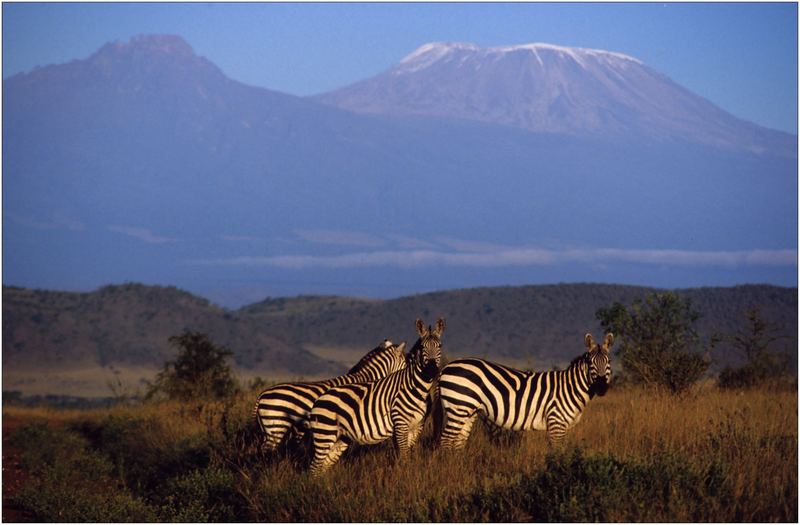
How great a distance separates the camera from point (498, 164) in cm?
17912

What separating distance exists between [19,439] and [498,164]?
159762 mm

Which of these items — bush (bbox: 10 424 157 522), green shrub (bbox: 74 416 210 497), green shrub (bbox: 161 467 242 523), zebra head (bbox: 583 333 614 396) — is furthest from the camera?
green shrub (bbox: 74 416 210 497)

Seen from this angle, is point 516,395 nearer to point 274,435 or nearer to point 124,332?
point 274,435

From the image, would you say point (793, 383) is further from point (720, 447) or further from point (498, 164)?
point (498, 164)

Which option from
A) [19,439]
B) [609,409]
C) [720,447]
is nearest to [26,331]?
[19,439]

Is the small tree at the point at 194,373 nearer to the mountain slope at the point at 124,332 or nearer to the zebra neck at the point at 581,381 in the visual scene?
the zebra neck at the point at 581,381

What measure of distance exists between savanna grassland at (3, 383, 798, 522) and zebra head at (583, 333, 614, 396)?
0.74m

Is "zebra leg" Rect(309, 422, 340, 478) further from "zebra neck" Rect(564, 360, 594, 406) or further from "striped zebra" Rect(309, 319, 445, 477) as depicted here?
"zebra neck" Rect(564, 360, 594, 406)

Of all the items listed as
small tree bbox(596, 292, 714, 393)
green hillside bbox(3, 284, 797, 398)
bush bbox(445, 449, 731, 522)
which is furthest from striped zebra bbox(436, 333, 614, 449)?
green hillside bbox(3, 284, 797, 398)

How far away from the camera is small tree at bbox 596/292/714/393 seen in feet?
65.8

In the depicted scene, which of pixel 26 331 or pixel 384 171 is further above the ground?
pixel 384 171

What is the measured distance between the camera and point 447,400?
42.8 feet

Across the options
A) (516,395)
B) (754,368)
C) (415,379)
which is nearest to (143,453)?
(415,379)

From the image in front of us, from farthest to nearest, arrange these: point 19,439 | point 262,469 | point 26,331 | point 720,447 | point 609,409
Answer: point 26,331, point 19,439, point 609,409, point 262,469, point 720,447
